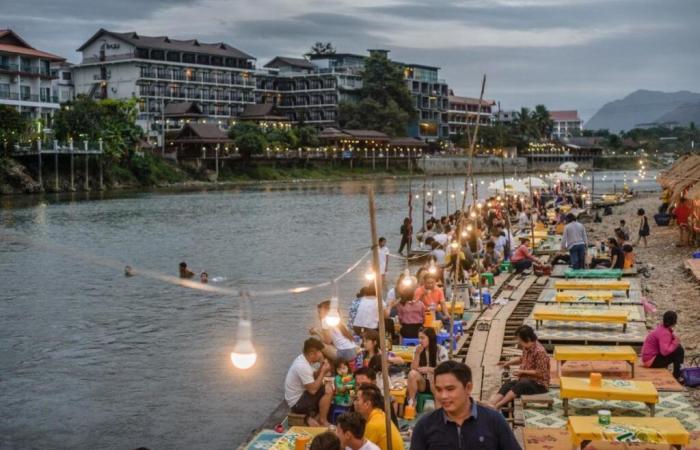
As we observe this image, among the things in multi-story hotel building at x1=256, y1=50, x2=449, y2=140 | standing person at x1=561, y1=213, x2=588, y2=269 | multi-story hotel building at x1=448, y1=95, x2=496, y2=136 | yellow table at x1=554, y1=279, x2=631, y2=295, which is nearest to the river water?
yellow table at x1=554, y1=279, x2=631, y2=295

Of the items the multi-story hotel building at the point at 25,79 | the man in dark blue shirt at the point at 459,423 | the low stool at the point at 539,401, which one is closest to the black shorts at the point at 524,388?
the low stool at the point at 539,401

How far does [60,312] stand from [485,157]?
4533 inches

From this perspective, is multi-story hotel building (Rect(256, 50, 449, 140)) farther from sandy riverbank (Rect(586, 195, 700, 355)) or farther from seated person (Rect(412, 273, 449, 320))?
seated person (Rect(412, 273, 449, 320))

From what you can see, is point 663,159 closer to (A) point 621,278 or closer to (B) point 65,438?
(A) point 621,278

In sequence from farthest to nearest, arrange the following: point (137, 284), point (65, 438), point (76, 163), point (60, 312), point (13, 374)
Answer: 1. point (76, 163)
2. point (137, 284)
3. point (60, 312)
4. point (13, 374)
5. point (65, 438)

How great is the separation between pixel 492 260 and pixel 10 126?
2141 inches

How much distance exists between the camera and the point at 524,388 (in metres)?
9.94

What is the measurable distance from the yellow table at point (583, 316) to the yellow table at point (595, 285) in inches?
98.0

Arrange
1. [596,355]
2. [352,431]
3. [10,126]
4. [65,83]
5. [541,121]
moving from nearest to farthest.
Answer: [352,431] < [596,355] < [10,126] < [65,83] < [541,121]

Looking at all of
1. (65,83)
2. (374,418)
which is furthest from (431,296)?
(65,83)

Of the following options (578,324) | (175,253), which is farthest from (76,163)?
(578,324)

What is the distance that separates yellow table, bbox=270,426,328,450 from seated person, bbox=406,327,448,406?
1474 mm

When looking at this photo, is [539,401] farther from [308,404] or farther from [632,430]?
[308,404]

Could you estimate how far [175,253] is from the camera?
3572 centimetres
